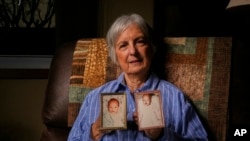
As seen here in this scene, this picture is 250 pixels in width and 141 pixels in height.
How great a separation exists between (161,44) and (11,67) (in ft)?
3.77

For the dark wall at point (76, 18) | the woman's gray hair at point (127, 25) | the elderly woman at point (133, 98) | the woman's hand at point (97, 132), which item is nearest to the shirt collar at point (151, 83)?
the elderly woman at point (133, 98)

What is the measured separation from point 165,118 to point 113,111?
8.6 inches

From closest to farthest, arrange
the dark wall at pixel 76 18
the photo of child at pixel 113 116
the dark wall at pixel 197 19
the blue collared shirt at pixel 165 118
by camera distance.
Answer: the photo of child at pixel 113 116
the blue collared shirt at pixel 165 118
the dark wall at pixel 197 19
the dark wall at pixel 76 18

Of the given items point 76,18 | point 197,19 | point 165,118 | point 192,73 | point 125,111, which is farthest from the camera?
point 76,18

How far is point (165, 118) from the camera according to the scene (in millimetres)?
1428

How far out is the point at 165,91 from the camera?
1482 millimetres

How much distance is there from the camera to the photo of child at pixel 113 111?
1319 millimetres

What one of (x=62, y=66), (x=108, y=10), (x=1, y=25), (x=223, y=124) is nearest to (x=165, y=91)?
(x=223, y=124)

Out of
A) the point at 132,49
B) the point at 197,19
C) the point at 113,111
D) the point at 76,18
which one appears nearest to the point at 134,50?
the point at 132,49

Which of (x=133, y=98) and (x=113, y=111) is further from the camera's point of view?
(x=133, y=98)

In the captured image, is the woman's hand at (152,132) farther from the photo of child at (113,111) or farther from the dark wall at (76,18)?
the dark wall at (76,18)

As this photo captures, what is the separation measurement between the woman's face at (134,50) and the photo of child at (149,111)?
16 cm

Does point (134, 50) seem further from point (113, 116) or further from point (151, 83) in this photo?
point (113, 116)

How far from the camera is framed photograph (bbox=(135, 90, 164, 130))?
1.32 metres
